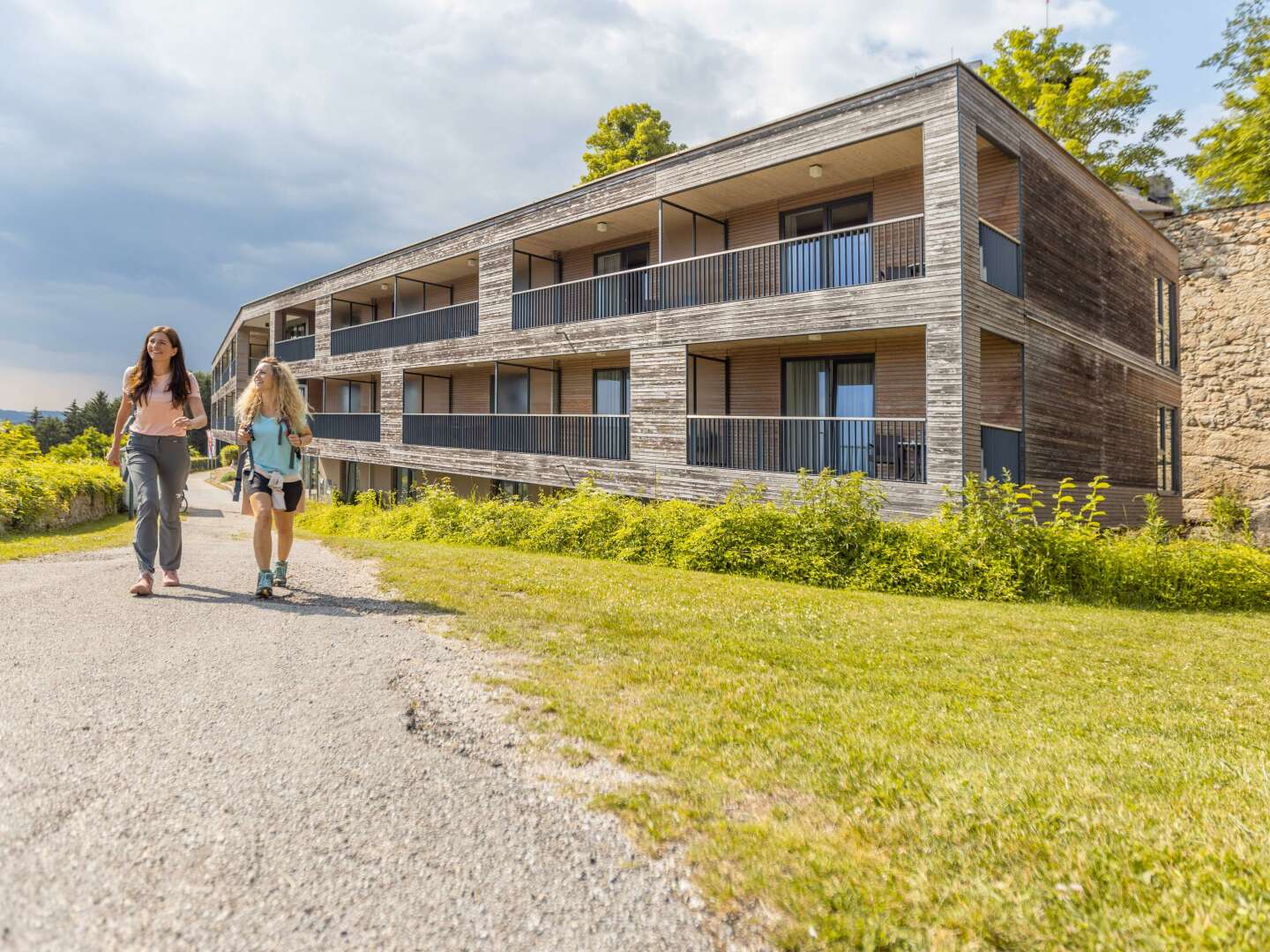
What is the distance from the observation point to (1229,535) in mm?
14312

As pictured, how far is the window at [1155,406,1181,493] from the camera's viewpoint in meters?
17.8

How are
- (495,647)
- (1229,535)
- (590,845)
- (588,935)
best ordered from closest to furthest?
(588,935), (590,845), (495,647), (1229,535)

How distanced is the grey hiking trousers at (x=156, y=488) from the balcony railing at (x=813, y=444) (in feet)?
29.9

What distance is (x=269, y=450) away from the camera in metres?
5.93

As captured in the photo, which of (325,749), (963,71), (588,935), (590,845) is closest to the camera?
(588,935)

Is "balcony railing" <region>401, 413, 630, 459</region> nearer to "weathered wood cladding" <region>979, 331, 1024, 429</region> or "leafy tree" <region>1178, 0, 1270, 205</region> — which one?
"weathered wood cladding" <region>979, 331, 1024, 429</region>

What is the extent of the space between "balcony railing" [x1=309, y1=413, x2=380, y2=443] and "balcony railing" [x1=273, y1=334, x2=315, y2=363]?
2.88 metres

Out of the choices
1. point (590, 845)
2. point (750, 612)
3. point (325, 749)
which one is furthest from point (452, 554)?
point (590, 845)

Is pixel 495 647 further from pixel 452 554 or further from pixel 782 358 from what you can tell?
pixel 782 358

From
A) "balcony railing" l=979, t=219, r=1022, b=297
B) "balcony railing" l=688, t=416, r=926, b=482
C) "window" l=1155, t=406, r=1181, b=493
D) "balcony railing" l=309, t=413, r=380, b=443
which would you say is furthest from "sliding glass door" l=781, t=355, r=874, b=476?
"balcony railing" l=309, t=413, r=380, b=443

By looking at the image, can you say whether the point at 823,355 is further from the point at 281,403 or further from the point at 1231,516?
the point at 281,403

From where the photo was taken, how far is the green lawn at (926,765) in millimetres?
2039

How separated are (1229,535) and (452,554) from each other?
1561 cm

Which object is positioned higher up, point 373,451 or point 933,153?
point 933,153
